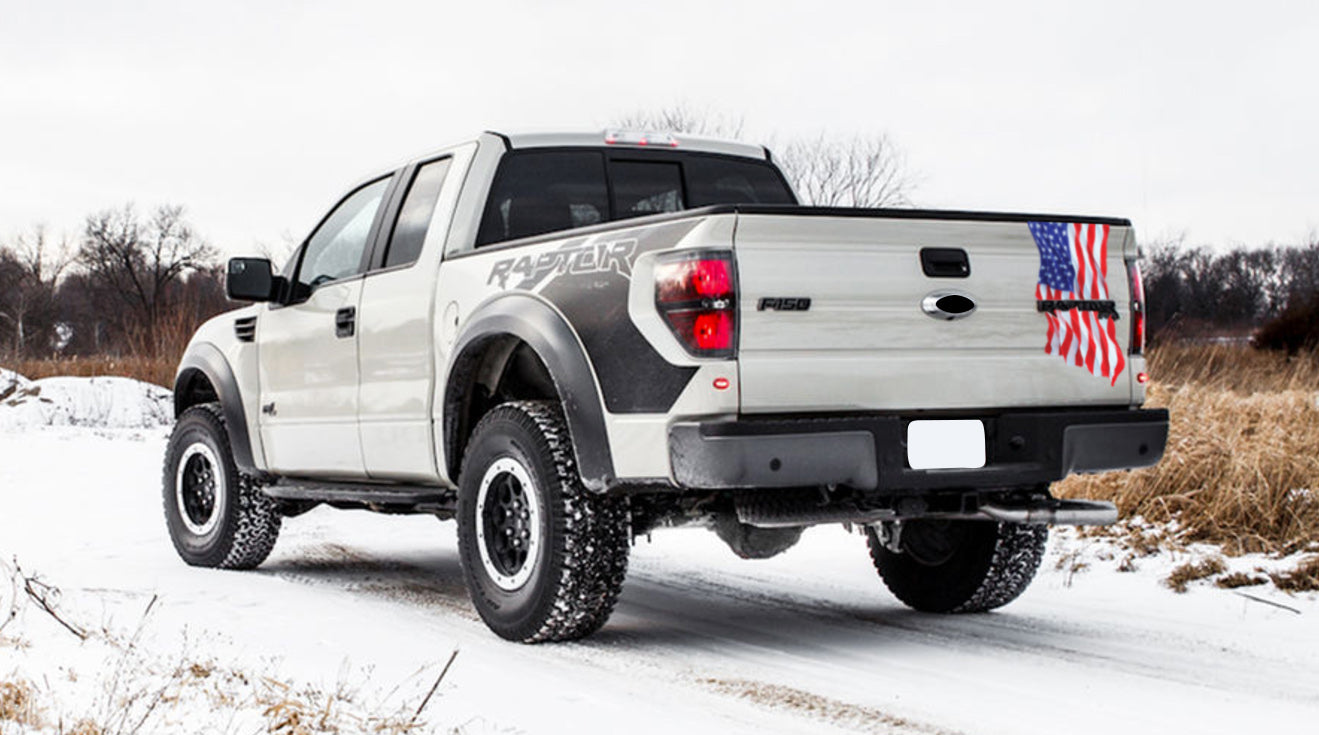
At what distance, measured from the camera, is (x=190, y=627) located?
550cm

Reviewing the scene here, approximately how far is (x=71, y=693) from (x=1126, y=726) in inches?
110

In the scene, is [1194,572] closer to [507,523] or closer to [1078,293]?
[1078,293]

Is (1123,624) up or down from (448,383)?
down

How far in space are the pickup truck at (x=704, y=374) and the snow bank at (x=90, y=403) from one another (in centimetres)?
1151

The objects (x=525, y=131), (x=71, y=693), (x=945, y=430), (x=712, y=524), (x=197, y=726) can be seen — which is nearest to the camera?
(x=197, y=726)

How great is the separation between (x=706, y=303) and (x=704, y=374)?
21 cm

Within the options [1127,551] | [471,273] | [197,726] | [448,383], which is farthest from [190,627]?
[1127,551]

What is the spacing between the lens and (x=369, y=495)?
623cm

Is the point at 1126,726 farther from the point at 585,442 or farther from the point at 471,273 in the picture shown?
the point at 471,273

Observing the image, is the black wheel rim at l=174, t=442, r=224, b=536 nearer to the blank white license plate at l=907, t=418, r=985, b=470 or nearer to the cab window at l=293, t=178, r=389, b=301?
the cab window at l=293, t=178, r=389, b=301

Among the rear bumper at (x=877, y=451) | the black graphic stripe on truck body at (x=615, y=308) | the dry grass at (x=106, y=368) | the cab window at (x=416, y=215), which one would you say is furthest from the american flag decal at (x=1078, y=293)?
the dry grass at (x=106, y=368)

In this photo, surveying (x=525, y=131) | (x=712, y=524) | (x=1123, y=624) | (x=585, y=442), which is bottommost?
Result: (x=1123, y=624)

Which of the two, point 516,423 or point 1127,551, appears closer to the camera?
point 516,423

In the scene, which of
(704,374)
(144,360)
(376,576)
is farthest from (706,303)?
(144,360)
